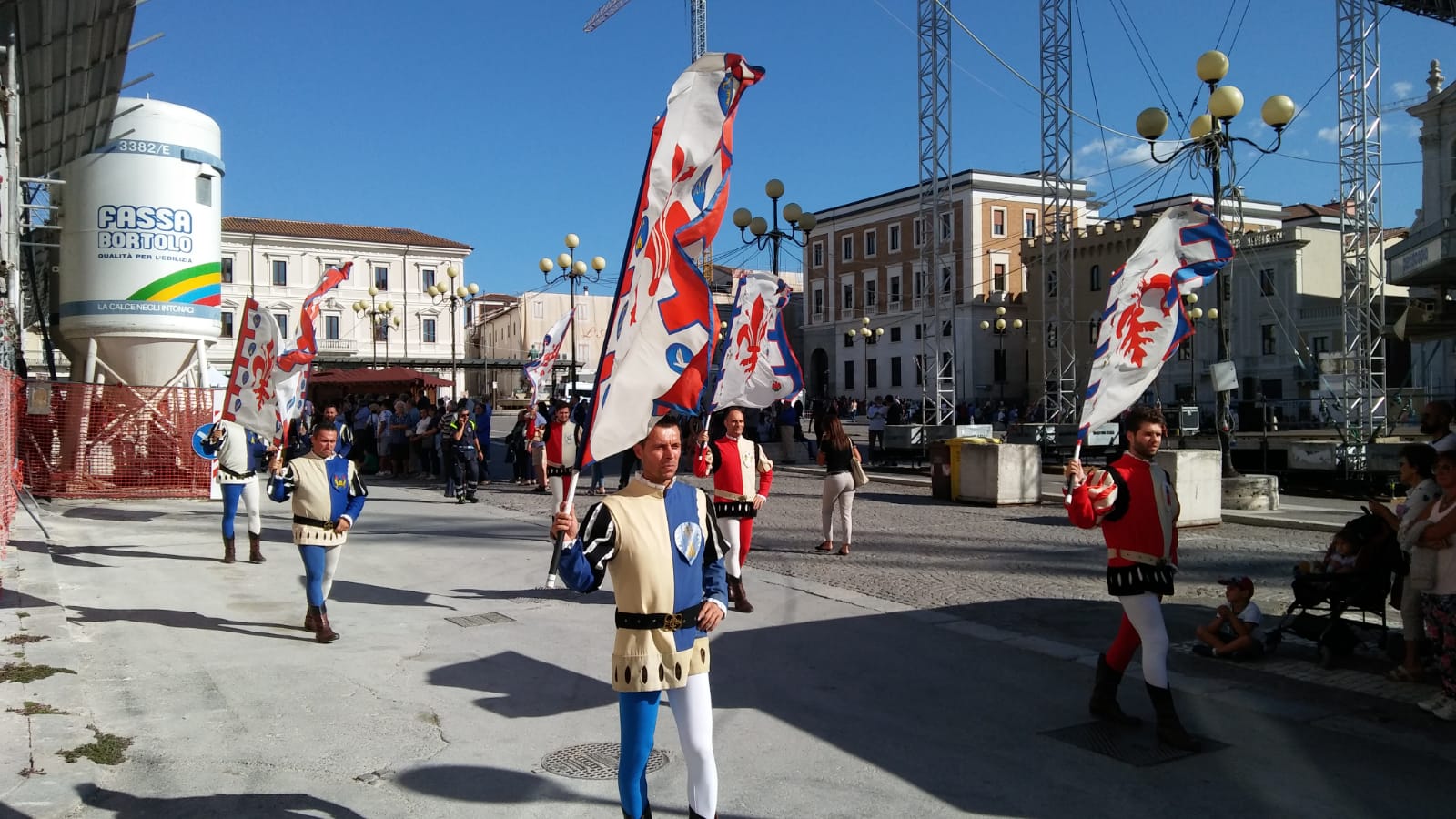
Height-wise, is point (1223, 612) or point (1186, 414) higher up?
point (1186, 414)

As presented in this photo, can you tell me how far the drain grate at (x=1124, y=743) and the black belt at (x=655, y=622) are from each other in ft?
8.48

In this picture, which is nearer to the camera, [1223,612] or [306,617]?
[1223,612]

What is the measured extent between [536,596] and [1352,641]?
6607 millimetres

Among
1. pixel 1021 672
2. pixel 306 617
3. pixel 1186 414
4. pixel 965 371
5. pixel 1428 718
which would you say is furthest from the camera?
pixel 965 371

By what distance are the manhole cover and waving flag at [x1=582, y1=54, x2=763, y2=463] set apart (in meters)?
1.85

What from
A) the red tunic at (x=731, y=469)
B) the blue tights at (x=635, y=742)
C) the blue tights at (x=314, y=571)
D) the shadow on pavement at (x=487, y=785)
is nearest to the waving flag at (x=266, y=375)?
the blue tights at (x=314, y=571)

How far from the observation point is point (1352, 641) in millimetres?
6758

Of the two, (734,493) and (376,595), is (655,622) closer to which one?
(734,493)

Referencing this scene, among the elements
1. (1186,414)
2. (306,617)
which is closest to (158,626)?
(306,617)

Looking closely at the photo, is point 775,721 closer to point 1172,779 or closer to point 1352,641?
point 1172,779

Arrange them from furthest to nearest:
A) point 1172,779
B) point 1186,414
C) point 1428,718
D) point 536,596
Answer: point 1186,414
point 536,596
point 1428,718
point 1172,779

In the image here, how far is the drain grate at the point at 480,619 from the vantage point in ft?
27.4

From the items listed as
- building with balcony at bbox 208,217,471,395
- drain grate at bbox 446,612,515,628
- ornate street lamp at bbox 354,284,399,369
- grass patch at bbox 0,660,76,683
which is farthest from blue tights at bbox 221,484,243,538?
building with balcony at bbox 208,217,471,395

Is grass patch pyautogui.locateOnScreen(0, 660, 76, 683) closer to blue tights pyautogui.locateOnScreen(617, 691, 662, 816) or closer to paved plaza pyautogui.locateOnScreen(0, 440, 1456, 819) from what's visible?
paved plaza pyautogui.locateOnScreen(0, 440, 1456, 819)
